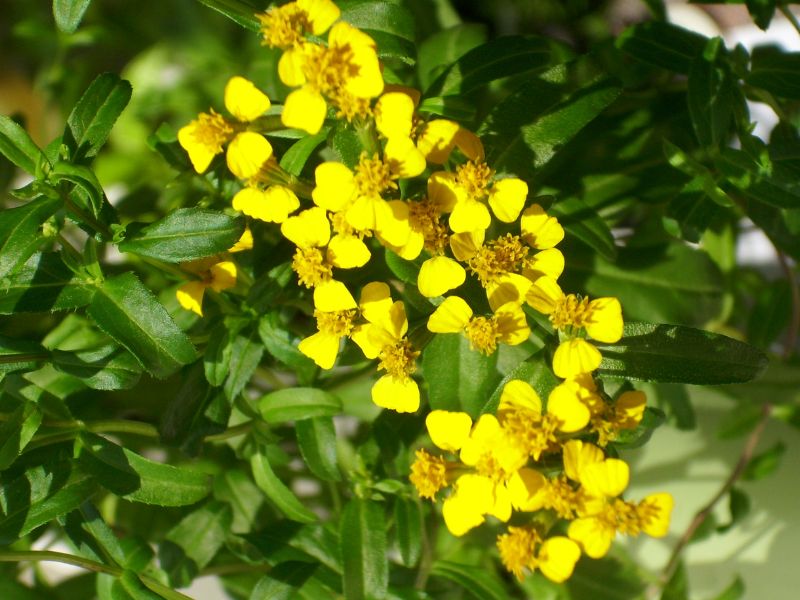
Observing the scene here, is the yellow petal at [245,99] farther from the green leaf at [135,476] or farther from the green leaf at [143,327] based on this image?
the green leaf at [135,476]

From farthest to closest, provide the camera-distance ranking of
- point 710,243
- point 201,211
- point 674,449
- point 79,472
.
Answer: point 674,449
point 710,243
point 79,472
point 201,211

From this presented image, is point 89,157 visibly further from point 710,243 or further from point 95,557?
point 710,243

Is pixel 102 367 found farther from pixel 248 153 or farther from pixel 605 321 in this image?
pixel 605 321

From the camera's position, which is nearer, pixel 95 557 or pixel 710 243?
pixel 95 557

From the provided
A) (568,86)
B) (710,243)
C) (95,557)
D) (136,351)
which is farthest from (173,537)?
(710,243)

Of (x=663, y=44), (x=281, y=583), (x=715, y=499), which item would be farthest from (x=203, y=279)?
(x=715, y=499)

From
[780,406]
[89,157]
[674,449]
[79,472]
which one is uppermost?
[89,157]

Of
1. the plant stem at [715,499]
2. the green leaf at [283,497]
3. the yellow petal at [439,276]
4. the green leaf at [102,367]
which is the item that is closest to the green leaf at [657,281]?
the plant stem at [715,499]

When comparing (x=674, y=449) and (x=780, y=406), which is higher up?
(x=780, y=406)

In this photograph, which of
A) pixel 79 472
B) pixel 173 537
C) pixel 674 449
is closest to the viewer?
pixel 79 472
